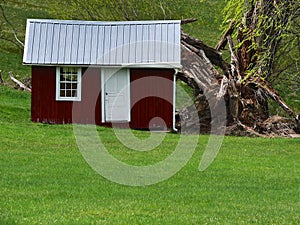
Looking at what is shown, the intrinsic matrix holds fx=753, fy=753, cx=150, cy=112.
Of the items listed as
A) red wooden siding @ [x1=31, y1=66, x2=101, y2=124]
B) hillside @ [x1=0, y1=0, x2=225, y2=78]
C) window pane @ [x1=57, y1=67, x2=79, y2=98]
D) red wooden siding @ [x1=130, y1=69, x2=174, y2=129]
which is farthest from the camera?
hillside @ [x1=0, y1=0, x2=225, y2=78]

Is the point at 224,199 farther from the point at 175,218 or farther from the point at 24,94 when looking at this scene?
the point at 24,94

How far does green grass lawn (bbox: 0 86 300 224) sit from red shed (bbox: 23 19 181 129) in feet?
16.9

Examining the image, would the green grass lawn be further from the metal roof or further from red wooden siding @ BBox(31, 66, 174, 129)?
the metal roof

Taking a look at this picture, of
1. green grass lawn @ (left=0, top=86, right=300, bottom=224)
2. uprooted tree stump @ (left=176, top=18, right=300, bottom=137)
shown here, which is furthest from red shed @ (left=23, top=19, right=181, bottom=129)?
green grass lawn @ (left=0, top=86, right=300, bottom=224)

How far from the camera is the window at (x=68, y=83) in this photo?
98.7 ft

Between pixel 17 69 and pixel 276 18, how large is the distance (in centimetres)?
3154

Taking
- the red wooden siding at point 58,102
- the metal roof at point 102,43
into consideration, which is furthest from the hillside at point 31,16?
the red wooden siding at point 58,102

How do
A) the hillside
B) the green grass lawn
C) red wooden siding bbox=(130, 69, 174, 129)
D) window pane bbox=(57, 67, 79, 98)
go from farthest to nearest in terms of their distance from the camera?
the hillside
red wooden siding bbox=(130, 69, 174, 129)
window pane bbox=(57, 67, 79, 98)
the green grass lawn

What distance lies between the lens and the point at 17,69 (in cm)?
5281

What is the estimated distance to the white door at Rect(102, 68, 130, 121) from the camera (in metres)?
30.2

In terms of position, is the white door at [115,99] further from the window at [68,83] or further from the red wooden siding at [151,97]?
the window at [68,83]

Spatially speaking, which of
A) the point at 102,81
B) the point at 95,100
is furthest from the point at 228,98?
the point at 95,100

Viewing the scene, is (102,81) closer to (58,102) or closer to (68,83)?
(68,83)

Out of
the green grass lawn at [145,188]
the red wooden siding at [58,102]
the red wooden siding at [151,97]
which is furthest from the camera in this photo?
the red wooden siding at [151,97]
